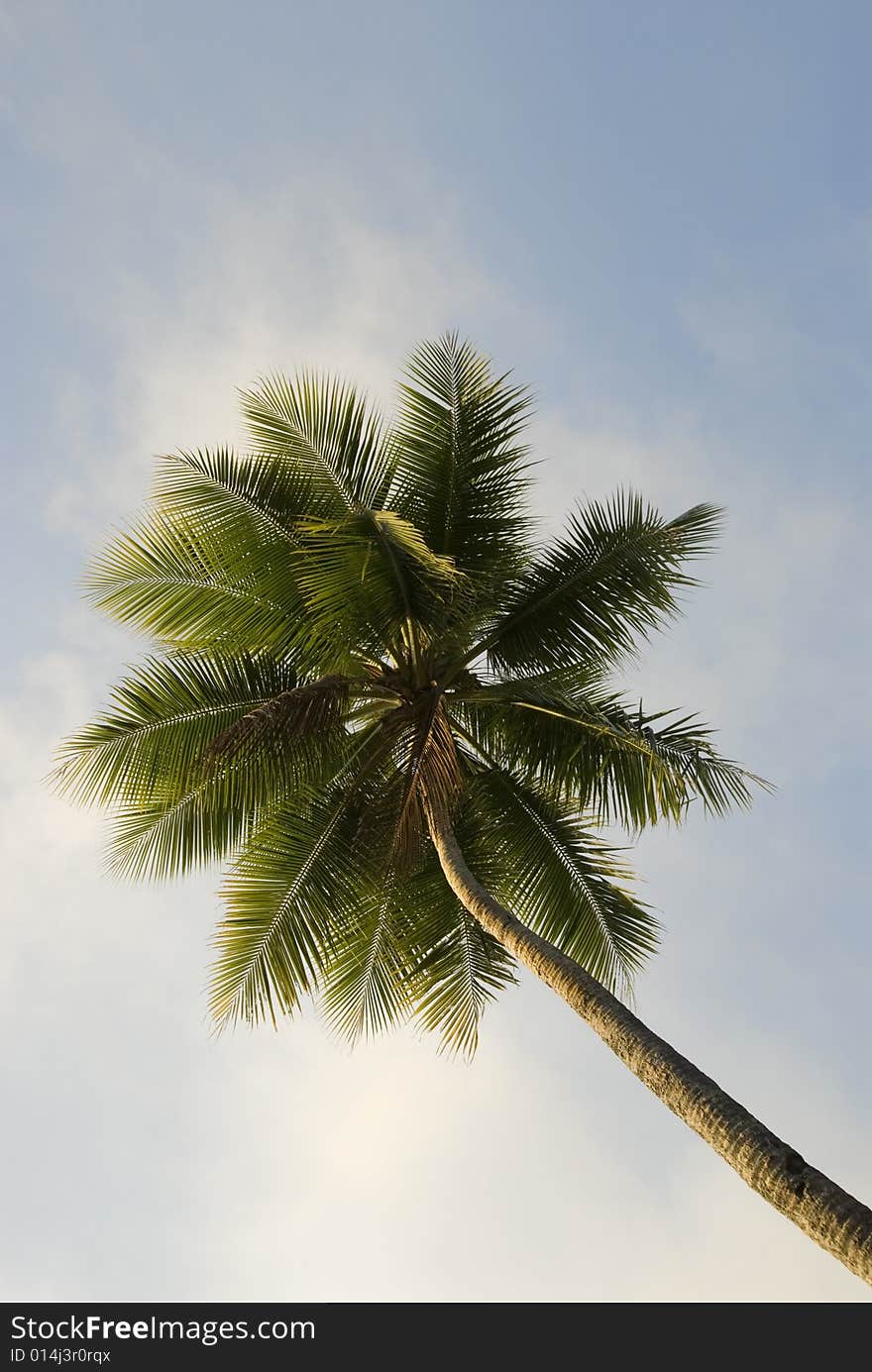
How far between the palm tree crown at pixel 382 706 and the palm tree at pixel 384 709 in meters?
0.02

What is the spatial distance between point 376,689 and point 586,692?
6.34 feet

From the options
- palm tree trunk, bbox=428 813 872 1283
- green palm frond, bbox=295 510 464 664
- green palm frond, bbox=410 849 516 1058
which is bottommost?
palm tree trunk, bbox=428 813 872 1283

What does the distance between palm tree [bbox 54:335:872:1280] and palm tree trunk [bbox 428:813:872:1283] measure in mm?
2084

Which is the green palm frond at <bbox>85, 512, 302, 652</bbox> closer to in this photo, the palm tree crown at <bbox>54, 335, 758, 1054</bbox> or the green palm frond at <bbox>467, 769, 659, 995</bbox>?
the palm tree crown at <bbox>54, 335, 758, 1054</bbox>

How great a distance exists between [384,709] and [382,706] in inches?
2.3

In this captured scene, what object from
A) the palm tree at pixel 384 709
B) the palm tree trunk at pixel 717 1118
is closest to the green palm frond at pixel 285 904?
the palm tree at pixel 384 709

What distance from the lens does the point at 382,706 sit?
1013 centimetres

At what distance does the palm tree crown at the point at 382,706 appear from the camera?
9438mm

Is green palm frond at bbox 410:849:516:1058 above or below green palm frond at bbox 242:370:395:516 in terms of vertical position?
below

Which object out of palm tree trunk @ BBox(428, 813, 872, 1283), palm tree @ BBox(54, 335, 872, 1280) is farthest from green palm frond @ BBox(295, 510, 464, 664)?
palm tree trunk @ BBox(428, 813, 872, 1283)

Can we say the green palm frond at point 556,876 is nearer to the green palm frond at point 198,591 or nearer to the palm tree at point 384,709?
the palm tree at point 384,709

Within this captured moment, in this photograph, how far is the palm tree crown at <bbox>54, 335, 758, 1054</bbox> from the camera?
9438mm

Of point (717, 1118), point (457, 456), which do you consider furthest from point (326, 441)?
point (717, 1118)
